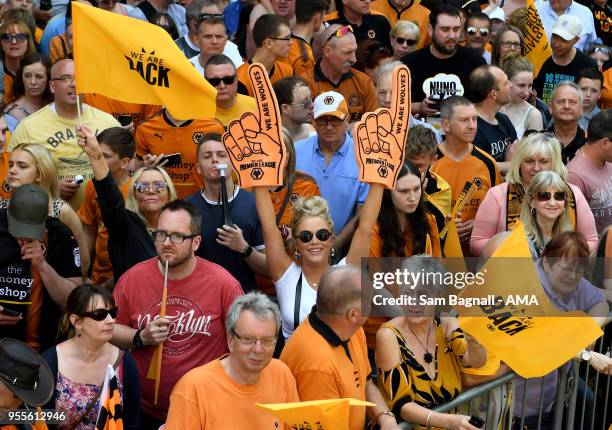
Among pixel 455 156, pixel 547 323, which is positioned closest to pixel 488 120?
pixel 455 156

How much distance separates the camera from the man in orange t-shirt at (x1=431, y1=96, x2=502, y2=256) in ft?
29.0

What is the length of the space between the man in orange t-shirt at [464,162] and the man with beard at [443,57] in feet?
5.20

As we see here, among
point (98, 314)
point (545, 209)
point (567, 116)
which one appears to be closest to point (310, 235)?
point (98, 314)

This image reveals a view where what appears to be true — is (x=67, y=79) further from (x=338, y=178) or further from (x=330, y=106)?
(x=338, y=178)

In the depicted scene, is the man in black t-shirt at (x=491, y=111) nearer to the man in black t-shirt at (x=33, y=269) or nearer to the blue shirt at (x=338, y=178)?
the blue shirt at (x=338, y=178)

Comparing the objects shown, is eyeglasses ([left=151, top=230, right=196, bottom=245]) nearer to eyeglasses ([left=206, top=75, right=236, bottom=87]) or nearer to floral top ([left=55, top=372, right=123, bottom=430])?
floral top ([left=55, top=372, right=123, bottom=430])

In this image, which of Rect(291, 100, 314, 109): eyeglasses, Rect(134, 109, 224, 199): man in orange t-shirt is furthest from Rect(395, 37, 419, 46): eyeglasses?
Rect(134, 109, 224, 199): man in orange t-shirt

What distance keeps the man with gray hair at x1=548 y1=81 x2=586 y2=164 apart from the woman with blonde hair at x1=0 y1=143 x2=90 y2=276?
4220 millimetres

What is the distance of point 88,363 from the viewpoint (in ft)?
20.4

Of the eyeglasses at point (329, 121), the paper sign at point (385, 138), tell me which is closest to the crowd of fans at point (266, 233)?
the eyeglasses at point (329, 121)

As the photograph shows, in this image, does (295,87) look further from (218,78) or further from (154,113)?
(154,113)

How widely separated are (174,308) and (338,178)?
200 centimetres

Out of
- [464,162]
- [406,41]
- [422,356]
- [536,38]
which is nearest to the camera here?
[422,356]

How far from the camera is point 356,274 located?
6109mm
